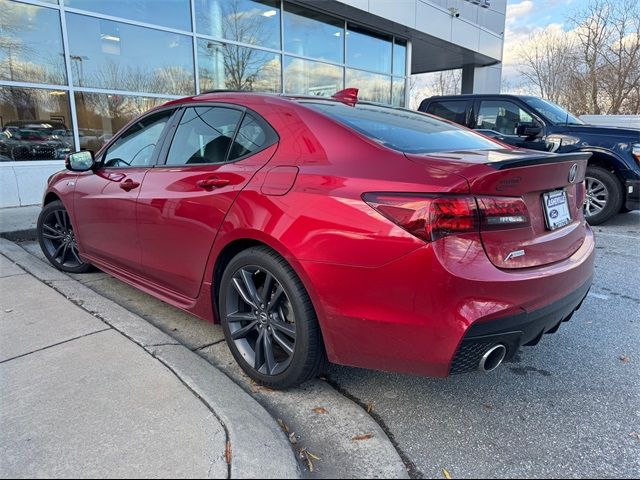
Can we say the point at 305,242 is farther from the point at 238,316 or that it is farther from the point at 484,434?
the point at 484,434

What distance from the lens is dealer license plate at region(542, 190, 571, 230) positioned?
2205 millimetres

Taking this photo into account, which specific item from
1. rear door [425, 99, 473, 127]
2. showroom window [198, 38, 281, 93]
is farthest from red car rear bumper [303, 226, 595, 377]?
showroom window [198, 38, 281, 93]

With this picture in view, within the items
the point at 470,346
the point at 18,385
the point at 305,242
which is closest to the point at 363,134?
the point at 305,242

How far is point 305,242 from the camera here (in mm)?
2121

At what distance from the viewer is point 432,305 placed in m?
1.86

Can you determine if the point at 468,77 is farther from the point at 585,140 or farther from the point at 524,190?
the point at 524,190

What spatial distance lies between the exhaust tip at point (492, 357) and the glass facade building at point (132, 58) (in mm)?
8276

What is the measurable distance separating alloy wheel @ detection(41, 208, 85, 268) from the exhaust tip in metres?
3.73

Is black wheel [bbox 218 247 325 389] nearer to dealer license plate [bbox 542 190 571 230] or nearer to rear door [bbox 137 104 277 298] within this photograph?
rear door [bbox 137 104 277 298]

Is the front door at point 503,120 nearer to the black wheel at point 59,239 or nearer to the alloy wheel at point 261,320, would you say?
the alloy wheel at point 261,320

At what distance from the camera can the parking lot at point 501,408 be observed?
1.96m

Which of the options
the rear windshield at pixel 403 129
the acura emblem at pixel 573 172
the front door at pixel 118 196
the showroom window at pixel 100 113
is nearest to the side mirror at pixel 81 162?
the front door at pixel 118 196

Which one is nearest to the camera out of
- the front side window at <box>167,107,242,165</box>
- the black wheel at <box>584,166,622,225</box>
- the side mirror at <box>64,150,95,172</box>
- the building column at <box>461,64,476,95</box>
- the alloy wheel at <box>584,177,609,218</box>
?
the front side window at <box>167,107,242,165</box>

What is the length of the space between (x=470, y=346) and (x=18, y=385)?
2.23 meters
